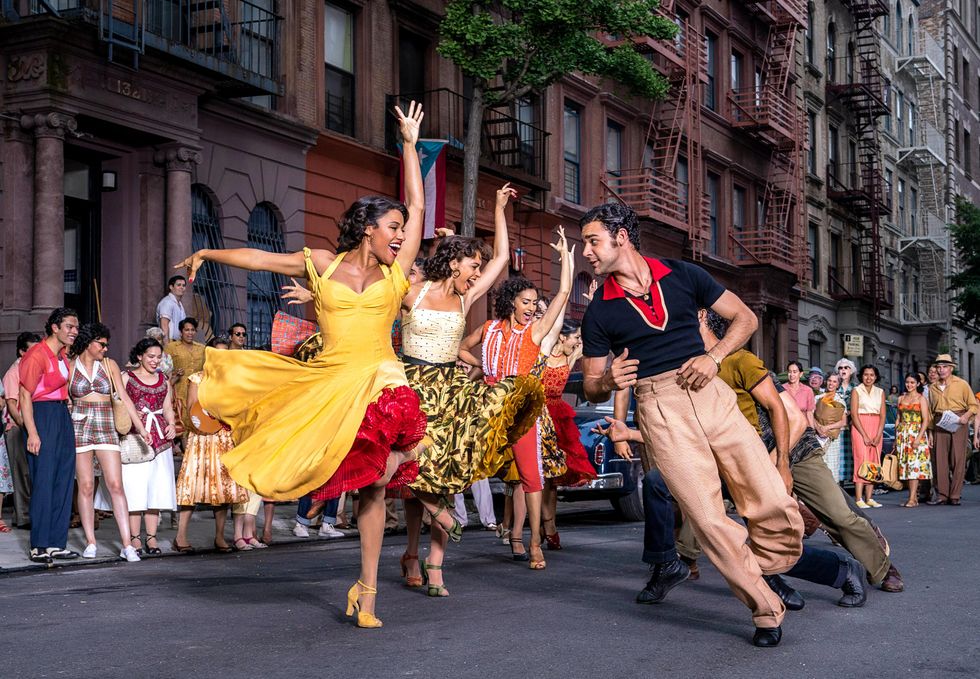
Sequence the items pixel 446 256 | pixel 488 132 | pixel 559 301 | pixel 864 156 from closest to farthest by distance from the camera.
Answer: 1. pixel 446 256
2. pixel 559 301
3. pixel 488 132
4. pixel 864 156

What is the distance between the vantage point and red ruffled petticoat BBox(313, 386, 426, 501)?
6383 millimetres

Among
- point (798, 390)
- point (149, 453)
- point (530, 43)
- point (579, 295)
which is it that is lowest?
point (149, 453)

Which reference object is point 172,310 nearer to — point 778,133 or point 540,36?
point 540,36

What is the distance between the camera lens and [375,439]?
6.38m

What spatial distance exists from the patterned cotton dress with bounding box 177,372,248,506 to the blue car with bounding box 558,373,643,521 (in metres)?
3.97

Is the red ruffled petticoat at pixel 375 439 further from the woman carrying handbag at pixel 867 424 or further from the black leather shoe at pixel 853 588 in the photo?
the woman carrying handbag at pixel 867 424

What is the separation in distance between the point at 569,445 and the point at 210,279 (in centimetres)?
887

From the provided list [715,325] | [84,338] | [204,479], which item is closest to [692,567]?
[715,325]

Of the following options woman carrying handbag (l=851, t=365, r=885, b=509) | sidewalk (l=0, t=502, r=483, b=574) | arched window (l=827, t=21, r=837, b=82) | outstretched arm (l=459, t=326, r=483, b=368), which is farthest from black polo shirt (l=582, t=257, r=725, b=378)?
arched window (l=827, t=21, r=837, b=82)

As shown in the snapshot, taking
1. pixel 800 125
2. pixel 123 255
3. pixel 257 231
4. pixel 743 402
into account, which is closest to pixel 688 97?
pixel 800 125

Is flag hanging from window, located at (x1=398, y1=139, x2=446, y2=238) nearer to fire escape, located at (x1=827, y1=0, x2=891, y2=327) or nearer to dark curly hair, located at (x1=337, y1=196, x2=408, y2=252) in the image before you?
dark curly hair, located at (x1=337, y1=196, x2=408, y2=252)

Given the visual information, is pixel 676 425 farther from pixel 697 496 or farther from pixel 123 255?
pixel 123 255

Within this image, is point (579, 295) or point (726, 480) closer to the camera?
point (726, 480)

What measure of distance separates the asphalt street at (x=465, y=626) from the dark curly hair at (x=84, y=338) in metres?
1.77
